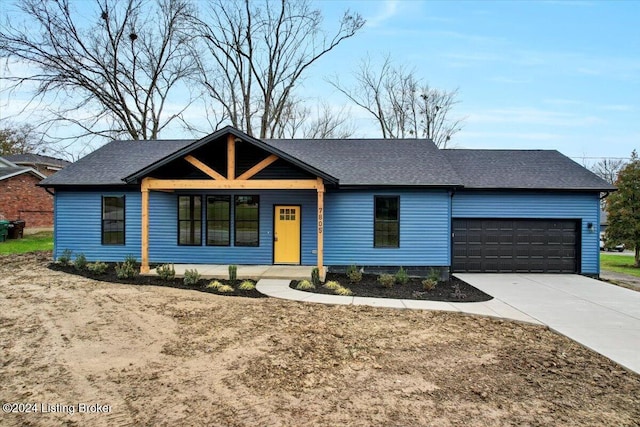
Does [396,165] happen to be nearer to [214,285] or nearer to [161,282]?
[214,285]

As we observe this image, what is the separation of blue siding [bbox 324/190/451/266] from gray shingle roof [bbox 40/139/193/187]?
22.6ft

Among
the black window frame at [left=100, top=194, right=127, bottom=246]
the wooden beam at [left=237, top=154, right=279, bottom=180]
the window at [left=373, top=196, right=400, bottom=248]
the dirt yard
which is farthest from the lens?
the black window frame at [left=100, top=194, right=127, bottom=246]

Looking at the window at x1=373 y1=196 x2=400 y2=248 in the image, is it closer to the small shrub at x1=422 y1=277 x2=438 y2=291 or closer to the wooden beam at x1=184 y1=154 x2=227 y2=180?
the small shrub at x1=422 y1=277 x2=438 y2=291

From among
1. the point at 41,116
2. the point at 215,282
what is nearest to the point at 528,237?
the point at 215,282

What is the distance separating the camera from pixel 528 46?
50.7 ft

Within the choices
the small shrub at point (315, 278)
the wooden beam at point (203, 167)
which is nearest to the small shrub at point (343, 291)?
the small shrub at point (315, 278)

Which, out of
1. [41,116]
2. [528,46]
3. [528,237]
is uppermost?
[528,46]

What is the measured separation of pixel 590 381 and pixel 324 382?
9.76 feet

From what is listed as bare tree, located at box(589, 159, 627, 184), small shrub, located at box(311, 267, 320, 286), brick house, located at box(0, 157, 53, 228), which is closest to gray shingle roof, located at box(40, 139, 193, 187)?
small shrub, located at box(311, 267, 320, 286)

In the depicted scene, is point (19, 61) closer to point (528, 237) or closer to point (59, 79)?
point (59, 79)

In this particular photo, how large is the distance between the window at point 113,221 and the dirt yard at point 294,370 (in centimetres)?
527

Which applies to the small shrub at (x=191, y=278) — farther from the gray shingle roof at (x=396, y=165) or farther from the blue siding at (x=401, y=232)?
the blue siding at (x=401, y=232)

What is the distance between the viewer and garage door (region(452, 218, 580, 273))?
12.2m

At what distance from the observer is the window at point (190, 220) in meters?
11.9
